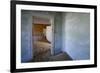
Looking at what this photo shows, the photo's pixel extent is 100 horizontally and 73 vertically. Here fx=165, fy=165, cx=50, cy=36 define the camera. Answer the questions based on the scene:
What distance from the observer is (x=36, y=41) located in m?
1.79

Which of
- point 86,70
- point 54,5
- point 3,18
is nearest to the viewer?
point 3,18

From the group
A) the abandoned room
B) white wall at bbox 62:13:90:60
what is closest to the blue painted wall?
the abandoned room

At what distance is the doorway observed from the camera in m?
1.79

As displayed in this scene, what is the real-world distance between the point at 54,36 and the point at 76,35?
0.27 meters

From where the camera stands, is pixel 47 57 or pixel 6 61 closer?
pixel 6 61

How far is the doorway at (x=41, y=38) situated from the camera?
1.79m

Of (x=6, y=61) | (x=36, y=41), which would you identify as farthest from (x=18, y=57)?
(x=36, y=41)

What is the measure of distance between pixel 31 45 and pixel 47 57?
0.22 metres

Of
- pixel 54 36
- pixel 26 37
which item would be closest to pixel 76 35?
pixel 54 36

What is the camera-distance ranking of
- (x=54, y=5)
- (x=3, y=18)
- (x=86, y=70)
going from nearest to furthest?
(x=3, y=18) → (x=54, y=5) → (x=86, y=70)

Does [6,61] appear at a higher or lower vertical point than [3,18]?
lower

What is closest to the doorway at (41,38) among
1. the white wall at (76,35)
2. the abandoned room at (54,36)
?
the abandoned room at (54,36)

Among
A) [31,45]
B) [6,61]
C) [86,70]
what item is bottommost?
[86,70]

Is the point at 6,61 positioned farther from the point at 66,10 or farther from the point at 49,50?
the point at 66,10
